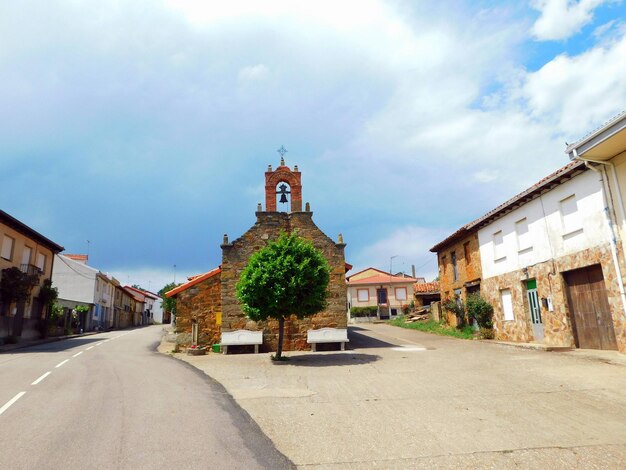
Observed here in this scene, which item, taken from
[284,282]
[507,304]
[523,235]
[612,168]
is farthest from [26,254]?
[612,168]

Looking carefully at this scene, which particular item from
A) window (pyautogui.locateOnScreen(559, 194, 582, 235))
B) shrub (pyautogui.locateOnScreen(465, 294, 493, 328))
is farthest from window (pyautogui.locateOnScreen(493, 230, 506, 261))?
window (pyautogui.locateOnScreen(559, 194, 582, 235))

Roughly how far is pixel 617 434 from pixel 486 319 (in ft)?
49.3

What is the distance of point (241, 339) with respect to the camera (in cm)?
1611

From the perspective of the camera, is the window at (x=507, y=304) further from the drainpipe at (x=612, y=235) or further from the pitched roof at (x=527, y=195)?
the drainpipe at (x=612, y=235)

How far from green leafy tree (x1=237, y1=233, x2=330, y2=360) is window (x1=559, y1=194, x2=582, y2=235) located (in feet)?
28.0

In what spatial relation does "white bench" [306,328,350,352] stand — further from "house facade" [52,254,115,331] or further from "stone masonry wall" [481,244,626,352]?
"house facade" [52,254,115,331]

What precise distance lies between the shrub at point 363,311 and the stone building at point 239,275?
27358 mm

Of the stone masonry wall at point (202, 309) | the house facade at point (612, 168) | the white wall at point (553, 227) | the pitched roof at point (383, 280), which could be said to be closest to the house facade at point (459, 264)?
the white wall at point (553, 227)

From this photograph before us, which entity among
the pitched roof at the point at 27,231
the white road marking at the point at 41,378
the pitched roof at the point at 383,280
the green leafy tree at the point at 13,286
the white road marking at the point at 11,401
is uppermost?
the pitched roof at the point at 27,231

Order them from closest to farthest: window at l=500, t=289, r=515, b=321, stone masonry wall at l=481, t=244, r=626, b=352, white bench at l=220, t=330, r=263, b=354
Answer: stone masonry wall at l=481, t=244, r=626, b=352, white bench at l=220, t=330, r=263, b=354, window at l=500, t=289, r=515, b=321

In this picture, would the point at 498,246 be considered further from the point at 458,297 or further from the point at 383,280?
the point at 383,280

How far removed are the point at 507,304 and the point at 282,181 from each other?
457 inches

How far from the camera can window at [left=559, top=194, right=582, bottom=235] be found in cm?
1360

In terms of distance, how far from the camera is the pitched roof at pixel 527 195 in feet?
43.7
